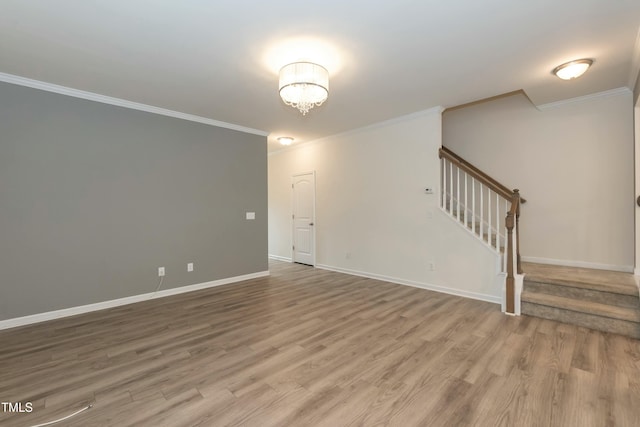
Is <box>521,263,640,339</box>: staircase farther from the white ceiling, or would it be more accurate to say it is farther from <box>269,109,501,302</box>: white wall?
the white ceiling

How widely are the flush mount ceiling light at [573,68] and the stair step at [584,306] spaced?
2514 millimetres

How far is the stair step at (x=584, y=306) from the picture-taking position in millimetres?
2854

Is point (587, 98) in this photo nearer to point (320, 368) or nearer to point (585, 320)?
point (585, 320)

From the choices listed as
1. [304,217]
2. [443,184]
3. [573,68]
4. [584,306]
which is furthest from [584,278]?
[304,217]

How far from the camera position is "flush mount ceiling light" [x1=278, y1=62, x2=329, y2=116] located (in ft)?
8.91

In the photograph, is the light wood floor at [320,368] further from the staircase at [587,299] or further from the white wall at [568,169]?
the white wall at [568,169]

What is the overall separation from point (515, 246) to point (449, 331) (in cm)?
163

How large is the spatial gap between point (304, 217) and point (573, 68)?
16.4 feet

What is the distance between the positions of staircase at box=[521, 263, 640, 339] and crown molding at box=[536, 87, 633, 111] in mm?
2405

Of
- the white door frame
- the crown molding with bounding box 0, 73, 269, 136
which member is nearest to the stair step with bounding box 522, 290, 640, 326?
the white door frame

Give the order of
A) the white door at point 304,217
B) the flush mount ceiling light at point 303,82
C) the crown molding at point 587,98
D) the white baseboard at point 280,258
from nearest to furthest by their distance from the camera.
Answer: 1. the flush mount ceiling light at point 303,82
2. the crown molding at point 587,98
3. the white door at point 304,217
4. the white baseboard at point 280,258

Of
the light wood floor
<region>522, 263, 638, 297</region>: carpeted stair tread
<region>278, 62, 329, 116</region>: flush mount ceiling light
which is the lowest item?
the light wood floor

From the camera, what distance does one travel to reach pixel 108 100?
12.5 feet

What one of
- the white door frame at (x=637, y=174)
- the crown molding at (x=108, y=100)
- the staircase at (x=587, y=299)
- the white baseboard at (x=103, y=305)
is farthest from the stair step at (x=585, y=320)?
the crown molding at (x=108, y=100)
